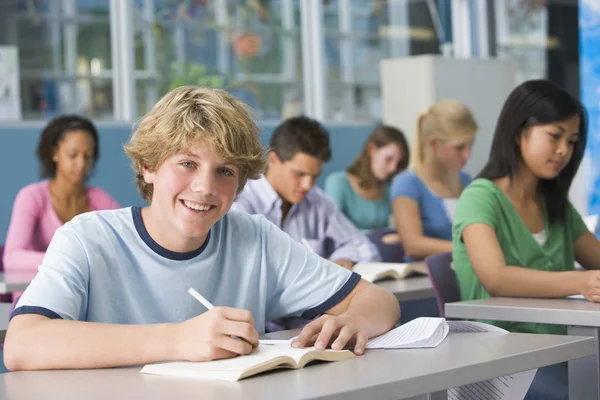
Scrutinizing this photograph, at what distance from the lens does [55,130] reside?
4.65 meters

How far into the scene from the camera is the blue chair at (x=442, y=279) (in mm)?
2869

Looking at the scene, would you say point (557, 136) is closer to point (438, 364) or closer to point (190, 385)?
point (438, 364)

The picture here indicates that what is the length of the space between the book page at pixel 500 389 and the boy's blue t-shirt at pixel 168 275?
0.36m

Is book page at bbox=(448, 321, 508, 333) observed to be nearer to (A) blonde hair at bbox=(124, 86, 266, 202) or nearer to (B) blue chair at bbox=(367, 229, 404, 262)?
(A) blonde hair at bbox=(124, 86, 266, 202)

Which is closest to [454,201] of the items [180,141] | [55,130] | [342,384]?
[55,130]

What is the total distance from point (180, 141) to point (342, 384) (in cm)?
63

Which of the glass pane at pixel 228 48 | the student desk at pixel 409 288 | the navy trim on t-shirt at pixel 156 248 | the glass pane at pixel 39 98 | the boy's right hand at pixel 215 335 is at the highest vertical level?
the glass pane at pixel 228 48

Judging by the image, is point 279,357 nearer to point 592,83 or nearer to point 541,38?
point 592,83

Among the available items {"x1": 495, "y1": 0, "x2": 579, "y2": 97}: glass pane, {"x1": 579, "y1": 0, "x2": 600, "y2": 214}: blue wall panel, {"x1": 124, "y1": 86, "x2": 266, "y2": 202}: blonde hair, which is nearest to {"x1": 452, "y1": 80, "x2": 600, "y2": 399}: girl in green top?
{"x1": 124, "y1": 86, "x2": 266, "y2": 202}: blonde hair

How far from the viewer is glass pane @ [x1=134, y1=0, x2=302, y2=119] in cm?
677

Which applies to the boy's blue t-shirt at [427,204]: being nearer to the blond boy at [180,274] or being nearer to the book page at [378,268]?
the book page at [378,268]

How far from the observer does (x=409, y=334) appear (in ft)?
6.36

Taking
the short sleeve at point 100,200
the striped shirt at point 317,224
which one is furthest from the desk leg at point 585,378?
the short sleeve at point 100,200

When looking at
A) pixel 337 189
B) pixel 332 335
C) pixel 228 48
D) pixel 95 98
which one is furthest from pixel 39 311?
pixel 228 48
